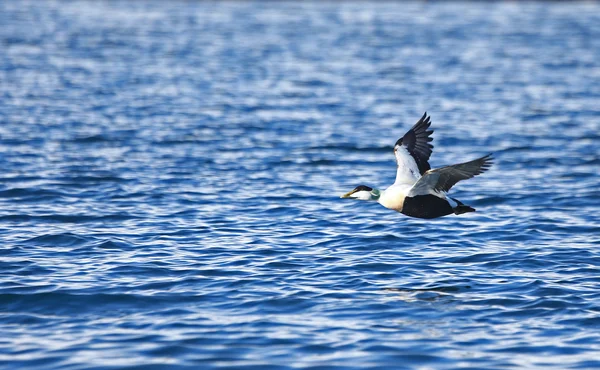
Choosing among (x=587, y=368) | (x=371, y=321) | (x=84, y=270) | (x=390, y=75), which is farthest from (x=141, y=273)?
(x=390, y=75)

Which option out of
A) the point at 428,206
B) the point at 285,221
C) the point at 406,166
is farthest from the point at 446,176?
the point at 285,221

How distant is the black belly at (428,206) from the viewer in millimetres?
11516

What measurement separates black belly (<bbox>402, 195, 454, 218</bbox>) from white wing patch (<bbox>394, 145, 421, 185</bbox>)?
0.64 meters

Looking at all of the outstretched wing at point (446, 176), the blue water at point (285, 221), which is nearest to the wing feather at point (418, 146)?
the outstretched wing at point (446, 176)

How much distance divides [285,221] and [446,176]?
3522 millimetres

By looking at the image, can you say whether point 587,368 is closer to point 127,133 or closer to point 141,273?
point 141,273

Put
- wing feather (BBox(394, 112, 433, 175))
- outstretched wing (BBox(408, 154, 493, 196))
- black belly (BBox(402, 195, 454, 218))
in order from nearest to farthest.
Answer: outstretched wing (BBox(408, 154, 493, 196)), black belly (BBox(402, 195, 454, 218)), wing feather (BBox(394, 112, 433, 175))

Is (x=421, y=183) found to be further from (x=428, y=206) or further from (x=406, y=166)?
(x=406, y=166)

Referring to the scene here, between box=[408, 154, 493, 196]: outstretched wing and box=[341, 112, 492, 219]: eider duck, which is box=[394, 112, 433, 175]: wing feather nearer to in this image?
box=[341, 112, 492, 219]: eider duck

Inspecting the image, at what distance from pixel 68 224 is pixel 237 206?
278cm

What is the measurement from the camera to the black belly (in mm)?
11516

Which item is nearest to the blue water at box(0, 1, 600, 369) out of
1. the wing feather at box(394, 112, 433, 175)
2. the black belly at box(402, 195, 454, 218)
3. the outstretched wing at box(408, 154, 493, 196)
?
the black belly at box(402, 195, 454, 218)

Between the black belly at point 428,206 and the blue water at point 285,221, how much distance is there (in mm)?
705

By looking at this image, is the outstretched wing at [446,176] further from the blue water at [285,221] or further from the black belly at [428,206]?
the blue water at [285,221]
